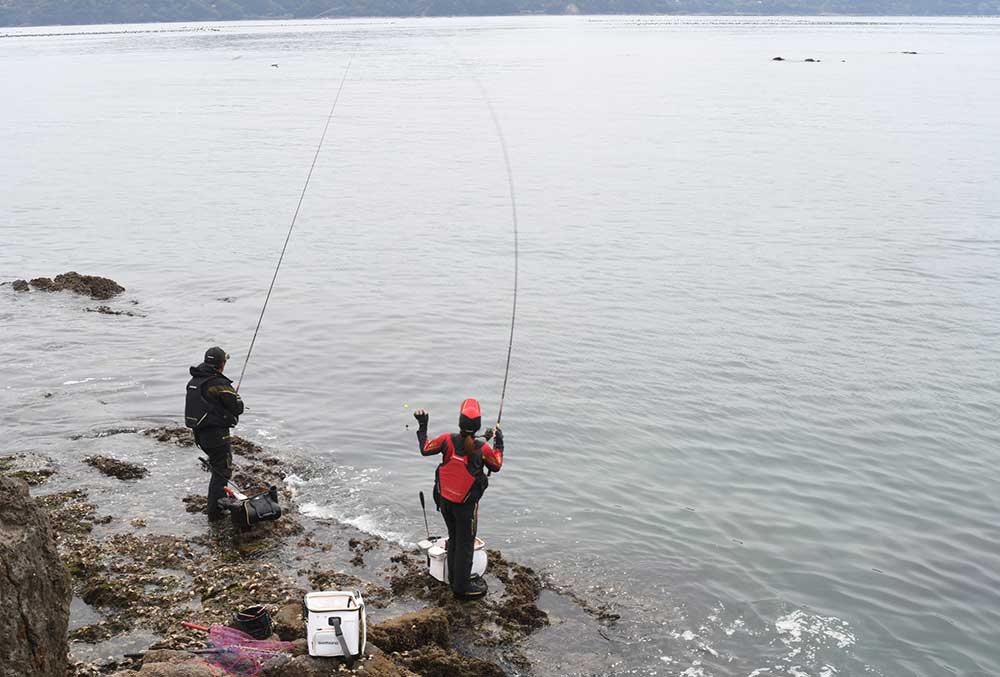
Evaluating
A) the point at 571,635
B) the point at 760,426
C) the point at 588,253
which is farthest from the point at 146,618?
the point at 588,253

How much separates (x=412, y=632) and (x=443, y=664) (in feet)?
1.21

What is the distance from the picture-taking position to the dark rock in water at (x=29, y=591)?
618cm

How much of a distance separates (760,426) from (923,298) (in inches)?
338

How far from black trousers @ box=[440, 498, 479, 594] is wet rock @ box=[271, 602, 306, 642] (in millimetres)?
1513

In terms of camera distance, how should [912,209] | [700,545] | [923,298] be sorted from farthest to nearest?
[912,209] < [923,298] < [700,545]

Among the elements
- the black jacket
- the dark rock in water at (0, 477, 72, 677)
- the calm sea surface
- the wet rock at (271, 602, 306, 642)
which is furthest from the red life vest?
the dark rock in water at (0, 477, 72, 677)

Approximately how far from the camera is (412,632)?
8438 millimetres

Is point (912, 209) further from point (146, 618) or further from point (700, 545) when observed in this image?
point (146, 618)

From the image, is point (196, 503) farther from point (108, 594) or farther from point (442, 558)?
point (442, 558)

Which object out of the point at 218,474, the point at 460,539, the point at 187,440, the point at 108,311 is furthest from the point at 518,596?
the point at 108,311

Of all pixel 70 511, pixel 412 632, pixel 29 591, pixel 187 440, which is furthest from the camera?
pixel 187 440

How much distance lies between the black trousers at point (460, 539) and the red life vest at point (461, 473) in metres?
0.11

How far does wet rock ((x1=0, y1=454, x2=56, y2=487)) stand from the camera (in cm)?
1197

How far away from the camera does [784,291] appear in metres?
22.3
